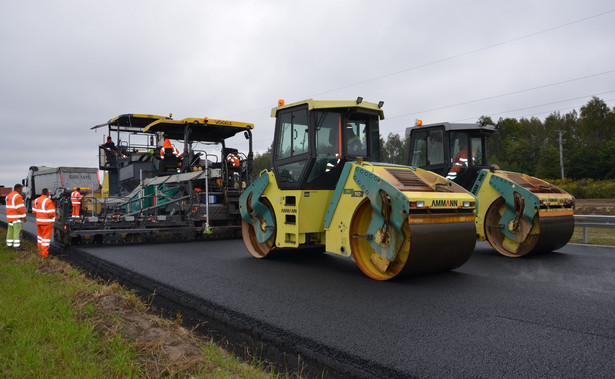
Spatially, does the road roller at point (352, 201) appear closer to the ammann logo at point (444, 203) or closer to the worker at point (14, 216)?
the ammann logo at point (444, 203)

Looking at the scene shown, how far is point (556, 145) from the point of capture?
4638 centimetres

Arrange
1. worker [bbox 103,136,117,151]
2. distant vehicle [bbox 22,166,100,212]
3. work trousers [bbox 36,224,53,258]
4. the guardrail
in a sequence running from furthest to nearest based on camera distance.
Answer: distant vehicle [bbox 22,166,100,212] → worker [bbox 103,136,117,151] → the guardrail → work trousers [bbox 36,224,53,258]

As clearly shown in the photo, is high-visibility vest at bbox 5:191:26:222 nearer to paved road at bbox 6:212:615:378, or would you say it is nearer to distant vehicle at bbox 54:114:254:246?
distant vehicle at bbox 54:114:254:246

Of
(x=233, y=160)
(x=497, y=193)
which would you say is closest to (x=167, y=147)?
(x=233, y=160)

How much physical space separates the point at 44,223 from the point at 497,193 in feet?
23.2

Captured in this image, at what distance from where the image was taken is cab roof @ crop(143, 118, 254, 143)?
9.89 m

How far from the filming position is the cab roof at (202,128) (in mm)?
9891

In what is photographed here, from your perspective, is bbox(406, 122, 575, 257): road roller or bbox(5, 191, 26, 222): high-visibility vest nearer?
bbox(406, 122, 575, 257): road roller

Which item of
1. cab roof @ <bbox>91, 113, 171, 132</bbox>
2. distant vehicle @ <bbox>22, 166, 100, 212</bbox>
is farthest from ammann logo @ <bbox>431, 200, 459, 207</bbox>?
distant vehicle @ <bbox>22, 166, 100, 212</bbox>

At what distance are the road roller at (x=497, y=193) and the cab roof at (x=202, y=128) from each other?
3979 mm

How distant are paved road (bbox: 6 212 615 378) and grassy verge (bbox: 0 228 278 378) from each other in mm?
381

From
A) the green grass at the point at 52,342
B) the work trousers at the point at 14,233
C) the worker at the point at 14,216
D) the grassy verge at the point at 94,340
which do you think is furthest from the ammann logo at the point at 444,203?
the work trousers at the point at 14,233

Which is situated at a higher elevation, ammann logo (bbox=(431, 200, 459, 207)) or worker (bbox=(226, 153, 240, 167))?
worker (bbox=(226, 153, 240, 167))

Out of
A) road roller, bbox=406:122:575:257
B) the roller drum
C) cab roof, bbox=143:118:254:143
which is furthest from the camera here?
cab roof, bbox=143:118:254:143
